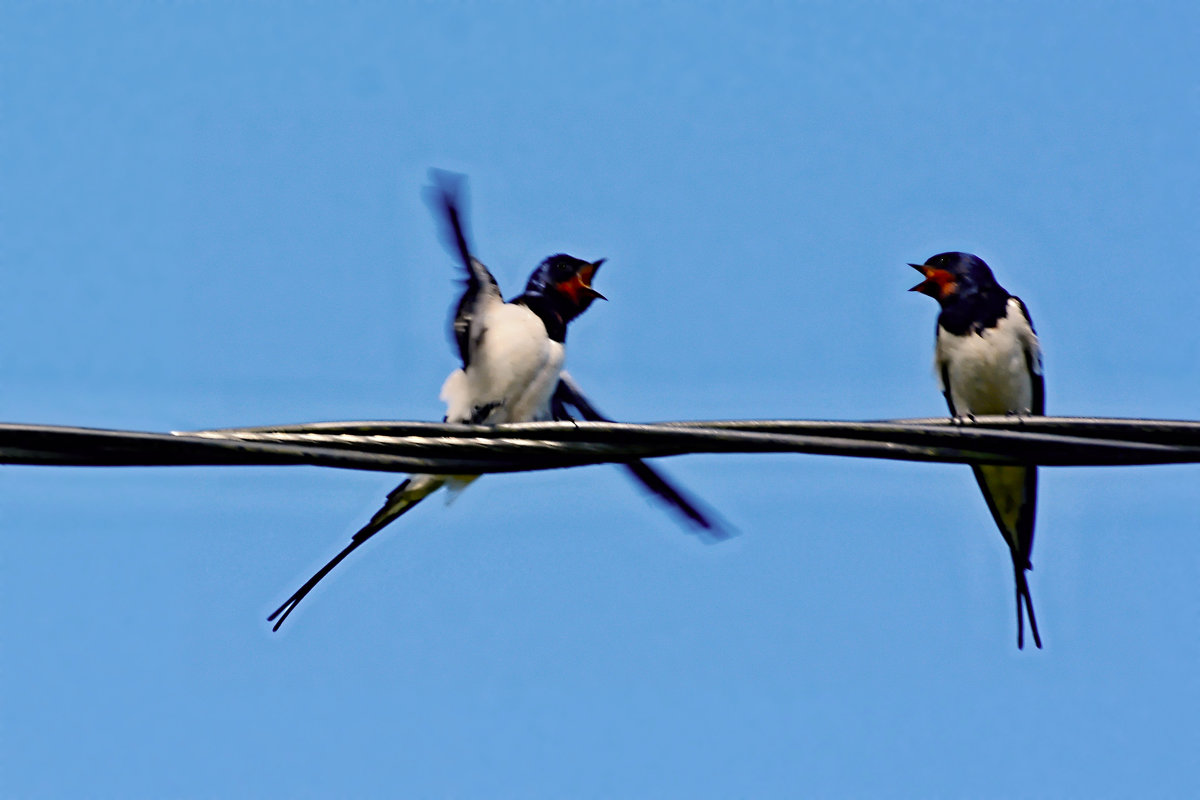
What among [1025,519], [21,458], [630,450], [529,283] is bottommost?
[21,458]

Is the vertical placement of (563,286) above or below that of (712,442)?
above

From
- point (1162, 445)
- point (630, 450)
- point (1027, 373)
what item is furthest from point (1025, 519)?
point (630, 450)

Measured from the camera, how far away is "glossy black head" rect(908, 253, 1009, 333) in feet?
20.3

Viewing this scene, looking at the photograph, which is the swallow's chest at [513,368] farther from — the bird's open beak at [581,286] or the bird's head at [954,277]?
the bird's head at [954,277]

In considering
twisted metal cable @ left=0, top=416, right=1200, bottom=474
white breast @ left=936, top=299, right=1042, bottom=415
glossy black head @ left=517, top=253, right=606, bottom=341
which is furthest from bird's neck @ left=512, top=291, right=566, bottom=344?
twisted metal cable @ left=0, top=416, right=1200, bottom=474

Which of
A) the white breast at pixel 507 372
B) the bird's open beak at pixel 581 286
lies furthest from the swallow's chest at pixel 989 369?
the white breast at pixel 507 372

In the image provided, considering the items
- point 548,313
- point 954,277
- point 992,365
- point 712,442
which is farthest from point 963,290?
point 712,442

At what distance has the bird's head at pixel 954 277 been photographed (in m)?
6.30

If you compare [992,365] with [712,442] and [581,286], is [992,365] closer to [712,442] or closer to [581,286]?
[581,286]

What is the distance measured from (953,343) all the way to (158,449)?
3.78 metres

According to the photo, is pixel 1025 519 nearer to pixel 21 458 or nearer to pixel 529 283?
pixel 529 283

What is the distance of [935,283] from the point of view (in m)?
6.38

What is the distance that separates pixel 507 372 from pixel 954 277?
2.21 m

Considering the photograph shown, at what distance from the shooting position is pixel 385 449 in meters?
3.32
